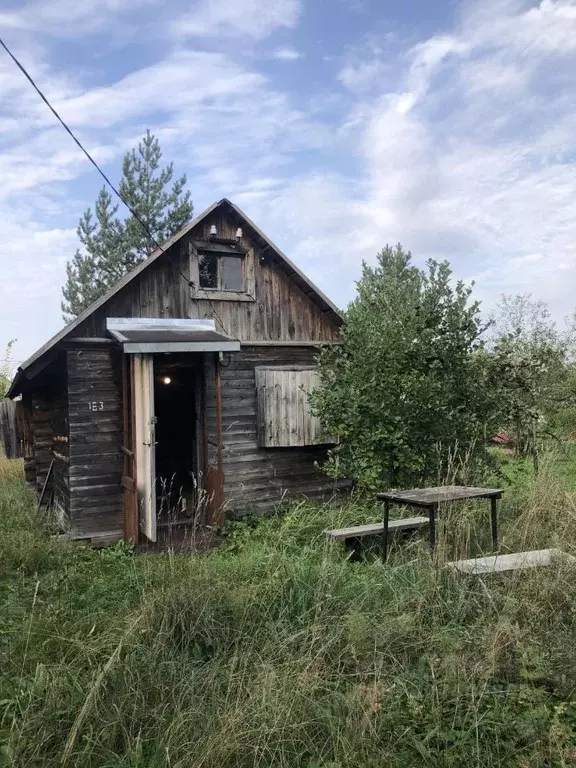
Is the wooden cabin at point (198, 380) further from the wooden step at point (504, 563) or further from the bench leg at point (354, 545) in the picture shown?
the wooden step at point (504, 563)

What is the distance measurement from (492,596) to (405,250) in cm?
2207

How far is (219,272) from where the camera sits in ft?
28.3

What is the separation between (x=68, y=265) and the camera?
25.0 m

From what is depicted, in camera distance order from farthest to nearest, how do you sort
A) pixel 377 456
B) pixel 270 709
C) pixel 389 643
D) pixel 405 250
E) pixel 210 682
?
pixel 405 250 < pixel 377 456 < pixel 389 643 < pixel 210 682 < pixel 270 709

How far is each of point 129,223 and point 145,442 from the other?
19448mm

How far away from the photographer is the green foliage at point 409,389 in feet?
24.3

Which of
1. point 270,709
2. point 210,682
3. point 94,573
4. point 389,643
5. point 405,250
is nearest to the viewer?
point 270,709

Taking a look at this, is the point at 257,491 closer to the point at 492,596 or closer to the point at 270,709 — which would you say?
the point at 492,596

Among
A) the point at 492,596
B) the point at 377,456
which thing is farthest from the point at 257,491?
the point at 492,596

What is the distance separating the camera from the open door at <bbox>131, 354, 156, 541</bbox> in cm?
675

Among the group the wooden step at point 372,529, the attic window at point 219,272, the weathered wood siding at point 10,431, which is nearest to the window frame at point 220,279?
the attic window at point 219,272

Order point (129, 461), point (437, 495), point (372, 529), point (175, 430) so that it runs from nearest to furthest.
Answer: point (437, 495), point (372, 529), point (129, 461), point (175, 430)

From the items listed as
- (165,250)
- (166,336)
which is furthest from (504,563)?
(165,250)

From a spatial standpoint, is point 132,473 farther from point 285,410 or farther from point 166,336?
point 285,410
